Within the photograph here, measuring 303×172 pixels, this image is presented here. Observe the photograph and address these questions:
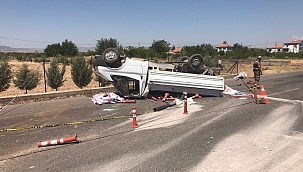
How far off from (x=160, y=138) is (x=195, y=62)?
6.86m

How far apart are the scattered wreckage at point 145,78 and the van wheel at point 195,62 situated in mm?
736

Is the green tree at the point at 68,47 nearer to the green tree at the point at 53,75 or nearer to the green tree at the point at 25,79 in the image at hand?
the green tree at the point at 53,75

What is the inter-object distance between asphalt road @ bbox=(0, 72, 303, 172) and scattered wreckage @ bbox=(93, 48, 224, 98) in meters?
1.32

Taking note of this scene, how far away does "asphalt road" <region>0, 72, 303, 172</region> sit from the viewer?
5016 millimetres

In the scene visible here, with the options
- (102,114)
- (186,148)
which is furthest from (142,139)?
(102,114)

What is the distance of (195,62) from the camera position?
12.6 meters

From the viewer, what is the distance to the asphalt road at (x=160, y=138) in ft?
16.5

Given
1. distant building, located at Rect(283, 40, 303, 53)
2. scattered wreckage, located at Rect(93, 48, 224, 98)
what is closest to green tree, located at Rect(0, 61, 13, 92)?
scattered wreckage, located at Rect(93, 48, 224, 98)

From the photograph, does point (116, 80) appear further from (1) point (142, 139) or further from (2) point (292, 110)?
(2) point (292, 110)

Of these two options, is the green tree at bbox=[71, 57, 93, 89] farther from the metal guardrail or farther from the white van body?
the white van body

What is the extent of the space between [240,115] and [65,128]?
557 centimetres

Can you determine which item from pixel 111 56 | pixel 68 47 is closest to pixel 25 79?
pixel 111 56

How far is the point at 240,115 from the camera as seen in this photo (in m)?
8.75

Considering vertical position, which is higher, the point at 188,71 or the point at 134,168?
the point at 188,71
